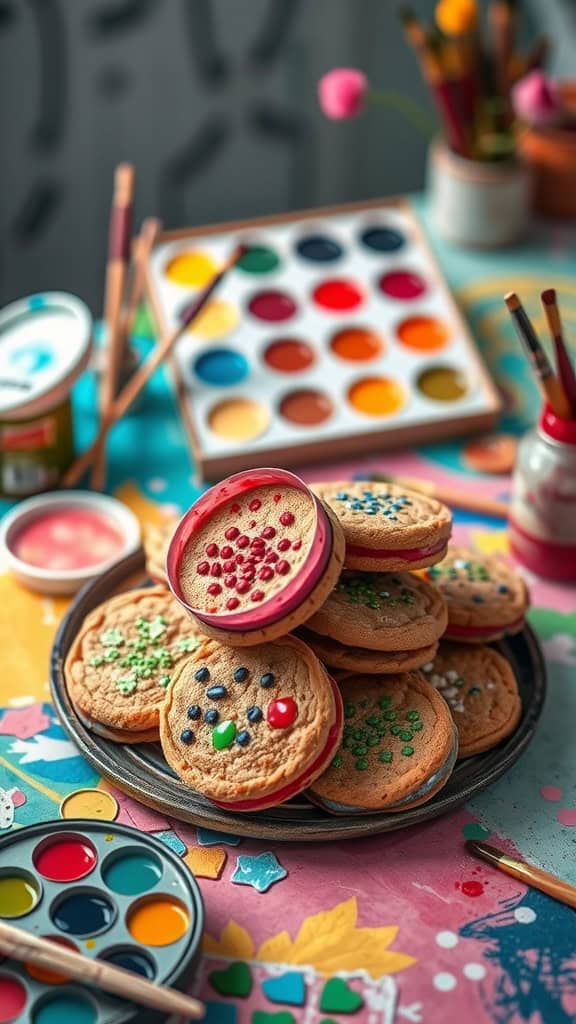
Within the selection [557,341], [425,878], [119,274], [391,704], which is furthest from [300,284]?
[425,878]

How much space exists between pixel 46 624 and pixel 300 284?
2.09 feet

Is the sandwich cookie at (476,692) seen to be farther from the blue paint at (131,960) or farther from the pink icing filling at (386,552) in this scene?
the blue paint at (131,960)

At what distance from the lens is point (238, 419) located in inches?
65.9

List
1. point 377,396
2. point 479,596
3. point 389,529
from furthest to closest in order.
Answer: point 377,396
point 479,596
point 389,529

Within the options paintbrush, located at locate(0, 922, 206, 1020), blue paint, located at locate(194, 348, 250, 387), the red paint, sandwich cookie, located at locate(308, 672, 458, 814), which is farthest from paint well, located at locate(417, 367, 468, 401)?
paintbrush, located at locate(0, 922, 206, 1020)

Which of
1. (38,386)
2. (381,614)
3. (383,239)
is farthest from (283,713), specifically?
(383,239)

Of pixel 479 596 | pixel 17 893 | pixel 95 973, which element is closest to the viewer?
pixel 95 973

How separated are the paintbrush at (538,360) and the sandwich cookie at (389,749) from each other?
0.35 m

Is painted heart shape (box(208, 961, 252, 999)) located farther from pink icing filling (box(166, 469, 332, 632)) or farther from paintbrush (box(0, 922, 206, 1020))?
pink icing filling (box(166, 469, 332, 632))

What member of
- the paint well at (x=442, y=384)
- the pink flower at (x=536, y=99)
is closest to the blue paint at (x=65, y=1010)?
the paint well at (x=442, y=384)

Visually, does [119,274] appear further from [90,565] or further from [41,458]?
[90,565]

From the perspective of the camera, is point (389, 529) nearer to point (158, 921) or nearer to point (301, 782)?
point (301, 782)

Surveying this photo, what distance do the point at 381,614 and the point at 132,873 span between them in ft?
1.02

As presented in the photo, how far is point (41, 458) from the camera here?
5.17 feet
